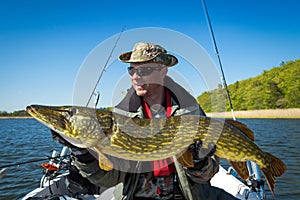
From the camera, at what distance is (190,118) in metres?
1.99

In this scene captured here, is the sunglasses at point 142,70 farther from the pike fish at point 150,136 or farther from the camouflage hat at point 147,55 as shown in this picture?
the pike fish at point 150,136

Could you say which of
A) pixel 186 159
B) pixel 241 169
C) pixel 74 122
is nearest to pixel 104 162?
pixel 74 122

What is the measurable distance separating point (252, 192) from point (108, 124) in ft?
6.90

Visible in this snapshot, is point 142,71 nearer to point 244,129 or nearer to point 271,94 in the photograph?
point 244,129

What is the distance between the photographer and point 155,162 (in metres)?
2.14

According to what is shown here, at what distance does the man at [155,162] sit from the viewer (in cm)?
201

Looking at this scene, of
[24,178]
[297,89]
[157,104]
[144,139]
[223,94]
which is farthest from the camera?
[297,89]

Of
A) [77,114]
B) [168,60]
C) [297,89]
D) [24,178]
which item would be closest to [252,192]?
[168,60]

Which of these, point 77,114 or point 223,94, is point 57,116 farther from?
point 223,94

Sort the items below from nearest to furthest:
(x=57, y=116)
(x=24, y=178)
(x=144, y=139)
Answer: (x=57, y=116) < (x=144, y=139) < (x=24, y=178)

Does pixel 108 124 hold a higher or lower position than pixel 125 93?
lower

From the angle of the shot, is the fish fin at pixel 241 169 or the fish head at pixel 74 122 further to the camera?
the fish fin at pixel 241 169

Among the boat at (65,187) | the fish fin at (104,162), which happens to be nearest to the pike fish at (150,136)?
the fish fin at (104,162)

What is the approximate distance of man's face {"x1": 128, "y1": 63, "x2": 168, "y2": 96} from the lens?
2.29m
